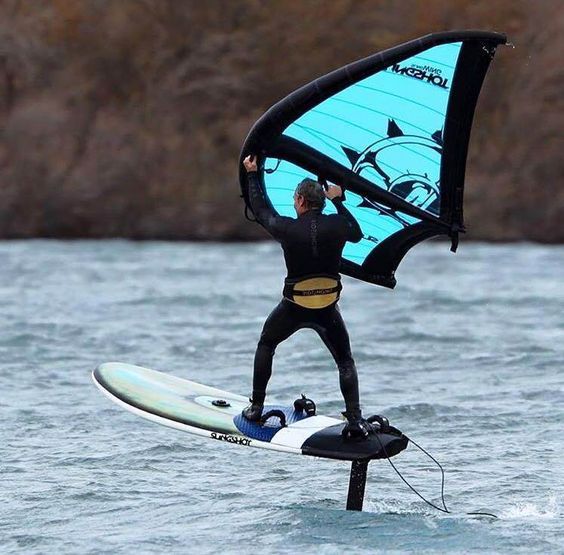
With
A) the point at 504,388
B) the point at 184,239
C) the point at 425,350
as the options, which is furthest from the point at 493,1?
the point at 504,388

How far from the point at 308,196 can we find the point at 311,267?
0.47 meters

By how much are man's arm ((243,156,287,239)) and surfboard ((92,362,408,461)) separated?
1345 millimetres

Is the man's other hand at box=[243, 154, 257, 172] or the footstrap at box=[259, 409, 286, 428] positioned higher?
the man's other hand at box=[243, 154, 257, 172]

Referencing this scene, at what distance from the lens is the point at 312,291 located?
9.19 m

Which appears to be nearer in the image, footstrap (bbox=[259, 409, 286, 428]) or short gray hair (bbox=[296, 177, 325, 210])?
short gray hair (bbox=[296, 177, 325, 210])

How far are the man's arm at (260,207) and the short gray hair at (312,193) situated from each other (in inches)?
8.1

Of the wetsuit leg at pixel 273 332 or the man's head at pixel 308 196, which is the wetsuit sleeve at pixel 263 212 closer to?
the man's head at pixel 308 196

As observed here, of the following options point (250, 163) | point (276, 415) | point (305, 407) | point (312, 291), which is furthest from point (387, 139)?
point (276, 415)

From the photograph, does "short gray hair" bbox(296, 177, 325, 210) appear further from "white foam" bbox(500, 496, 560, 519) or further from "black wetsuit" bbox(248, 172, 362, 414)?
"white foam" bbox(500, 496, 560, 519)

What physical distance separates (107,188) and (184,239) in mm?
2382

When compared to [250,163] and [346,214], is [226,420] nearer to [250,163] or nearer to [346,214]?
[346,214]

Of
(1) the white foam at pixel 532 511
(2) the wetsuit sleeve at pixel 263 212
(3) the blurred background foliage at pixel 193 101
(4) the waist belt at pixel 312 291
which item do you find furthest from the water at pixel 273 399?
(3) the blurred background foliage at pixel 193 101

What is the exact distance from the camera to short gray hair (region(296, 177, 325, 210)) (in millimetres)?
9172

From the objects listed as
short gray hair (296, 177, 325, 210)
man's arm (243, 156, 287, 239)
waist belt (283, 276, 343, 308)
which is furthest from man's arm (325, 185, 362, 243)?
man's arm (243, 156, 287, 239)
